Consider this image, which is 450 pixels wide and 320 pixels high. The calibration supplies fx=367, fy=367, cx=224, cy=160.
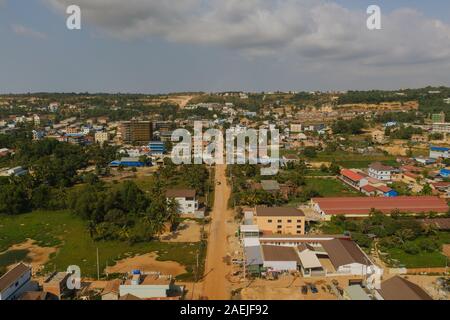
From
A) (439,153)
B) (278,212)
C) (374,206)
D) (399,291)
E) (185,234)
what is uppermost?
(439,153)

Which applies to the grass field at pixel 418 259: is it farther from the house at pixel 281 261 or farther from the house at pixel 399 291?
the house at pixel 281 261

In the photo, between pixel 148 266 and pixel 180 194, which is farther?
pixel 180 194

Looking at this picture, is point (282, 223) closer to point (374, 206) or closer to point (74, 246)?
point (374, 206)

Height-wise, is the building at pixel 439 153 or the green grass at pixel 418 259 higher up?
the building at pixel 439 153

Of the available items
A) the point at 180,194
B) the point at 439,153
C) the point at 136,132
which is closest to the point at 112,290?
the point at 180,194

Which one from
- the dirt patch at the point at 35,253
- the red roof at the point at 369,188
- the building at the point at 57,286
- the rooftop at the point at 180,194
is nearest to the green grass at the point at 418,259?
the red roof at the point at 369,188

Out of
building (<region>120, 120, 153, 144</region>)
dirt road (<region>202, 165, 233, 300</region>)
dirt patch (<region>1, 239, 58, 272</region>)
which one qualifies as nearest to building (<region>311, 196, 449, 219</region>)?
dirt road (<region>202, 165, 233, 300</region>)
